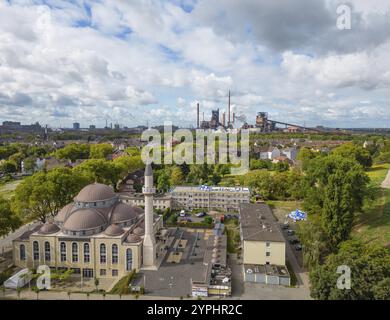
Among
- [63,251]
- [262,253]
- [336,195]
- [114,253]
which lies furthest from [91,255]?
[336,195]

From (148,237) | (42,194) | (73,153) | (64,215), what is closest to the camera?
(148,237)

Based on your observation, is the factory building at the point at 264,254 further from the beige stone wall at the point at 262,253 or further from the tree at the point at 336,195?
the tree at the point at 336,195

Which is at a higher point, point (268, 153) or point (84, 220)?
point (268, 153)

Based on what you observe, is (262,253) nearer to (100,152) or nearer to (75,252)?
(75,252)

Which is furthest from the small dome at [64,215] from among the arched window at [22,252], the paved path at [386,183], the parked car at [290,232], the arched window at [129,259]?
the paved path at [386,183]

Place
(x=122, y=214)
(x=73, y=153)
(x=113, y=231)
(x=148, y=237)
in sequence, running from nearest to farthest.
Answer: (x=113, y=231) → (x=148, y=237) → (x=122, y=214) → (x=73, y=153)
